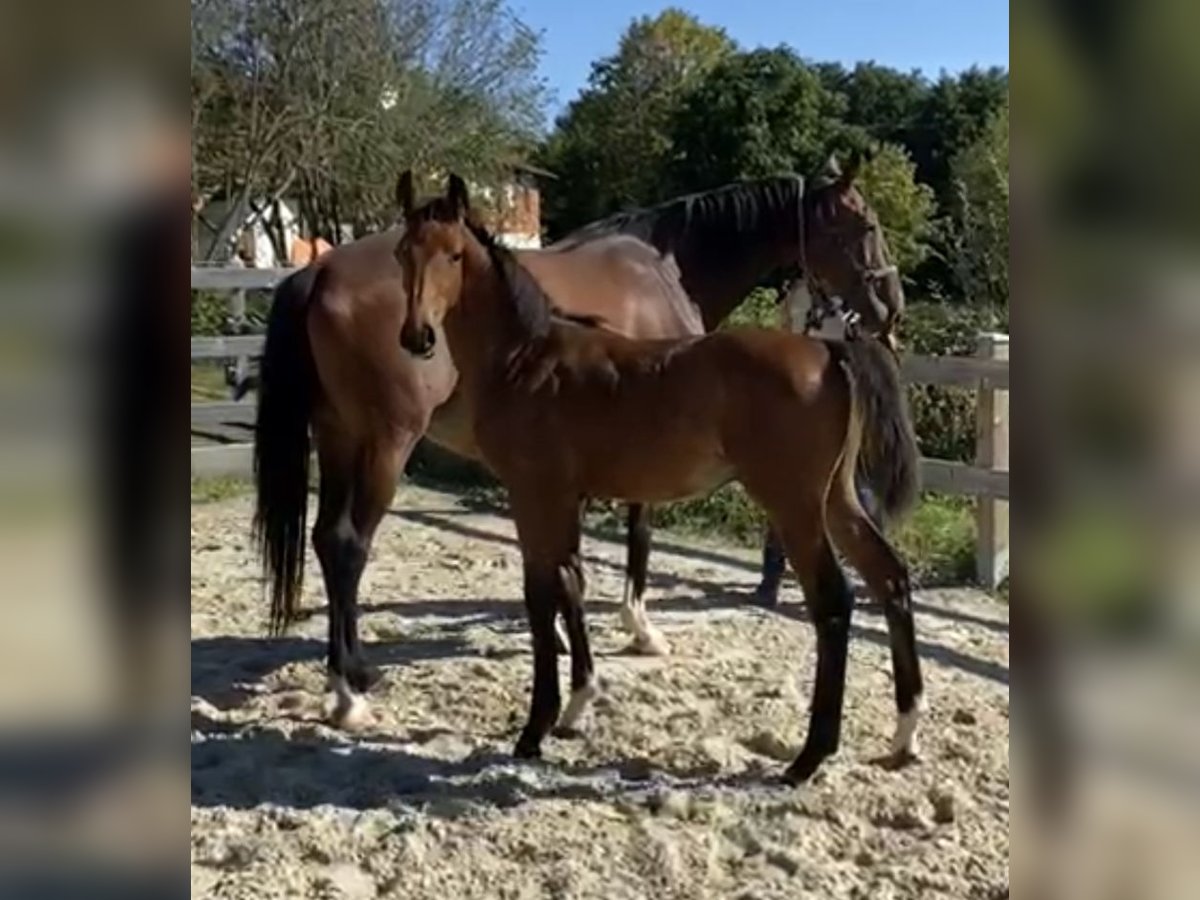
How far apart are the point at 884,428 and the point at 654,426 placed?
56cm

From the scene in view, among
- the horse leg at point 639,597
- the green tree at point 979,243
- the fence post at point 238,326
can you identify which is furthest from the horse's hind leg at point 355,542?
the fence post at point 238,326

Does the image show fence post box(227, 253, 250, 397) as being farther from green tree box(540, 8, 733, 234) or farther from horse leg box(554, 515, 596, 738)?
green tree box(540, 8, 733, 234)

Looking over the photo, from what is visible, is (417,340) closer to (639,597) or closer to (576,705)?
(576,705)

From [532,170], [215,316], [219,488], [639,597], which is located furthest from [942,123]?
[639,597]

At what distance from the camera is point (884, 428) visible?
3.31 meters

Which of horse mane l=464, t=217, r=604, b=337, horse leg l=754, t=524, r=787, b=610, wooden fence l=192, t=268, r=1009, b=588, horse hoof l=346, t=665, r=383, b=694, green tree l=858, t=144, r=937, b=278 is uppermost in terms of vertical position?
green tree l=858, t=144, r=937, b=278

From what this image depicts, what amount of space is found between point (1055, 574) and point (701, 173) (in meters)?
20.3

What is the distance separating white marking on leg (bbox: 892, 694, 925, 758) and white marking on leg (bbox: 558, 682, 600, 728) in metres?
0.82

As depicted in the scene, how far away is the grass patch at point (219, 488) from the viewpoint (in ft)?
25.8

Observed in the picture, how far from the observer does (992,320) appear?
7.98 metres

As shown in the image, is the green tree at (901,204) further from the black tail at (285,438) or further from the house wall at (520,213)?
the black tail at (285,438)

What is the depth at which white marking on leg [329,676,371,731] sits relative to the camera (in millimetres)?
3793

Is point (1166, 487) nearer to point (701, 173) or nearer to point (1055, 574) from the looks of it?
point (1055, 574)

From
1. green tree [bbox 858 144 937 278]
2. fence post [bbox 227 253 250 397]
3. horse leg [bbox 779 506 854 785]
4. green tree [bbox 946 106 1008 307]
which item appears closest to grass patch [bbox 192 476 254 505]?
fence post [bbox 227 253 250 397]
